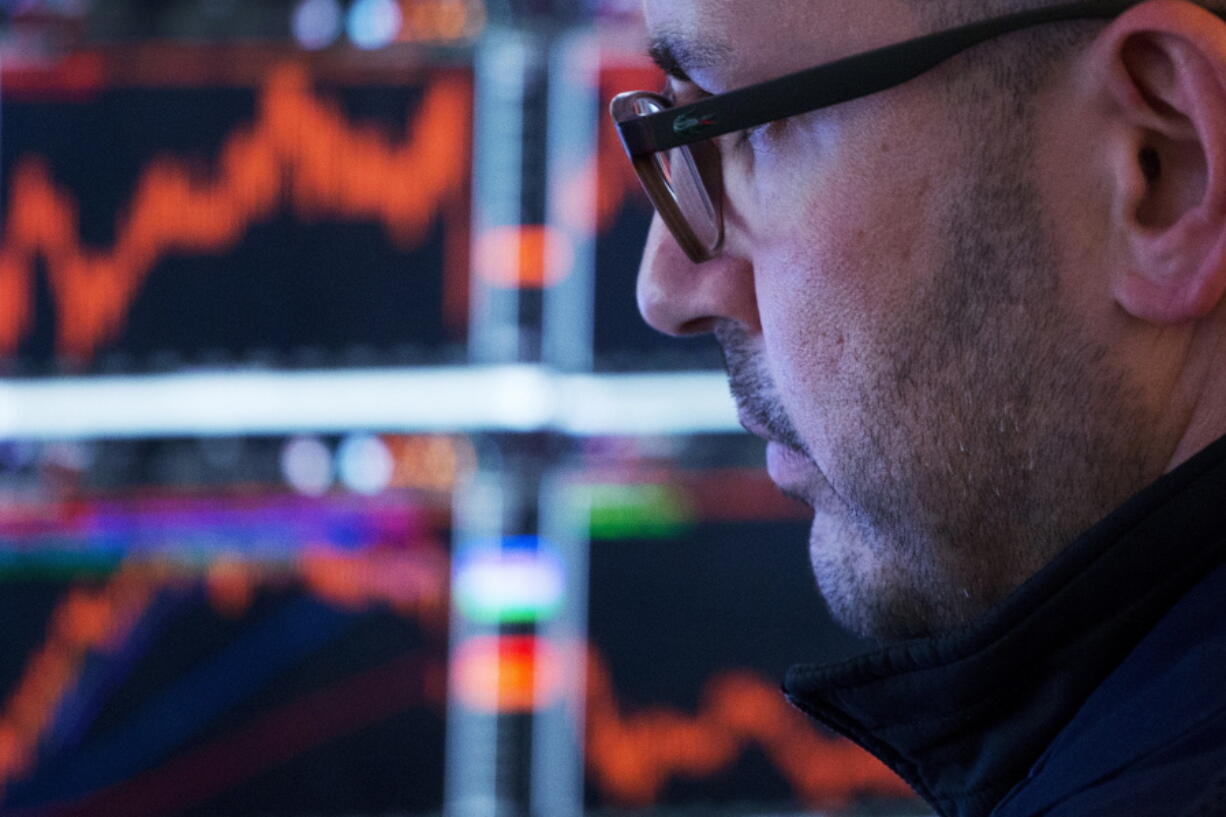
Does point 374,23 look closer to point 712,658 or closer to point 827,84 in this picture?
point 712,658

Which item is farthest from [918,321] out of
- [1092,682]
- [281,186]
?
[281,186]

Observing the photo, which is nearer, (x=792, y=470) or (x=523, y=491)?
(x=792, y=470)

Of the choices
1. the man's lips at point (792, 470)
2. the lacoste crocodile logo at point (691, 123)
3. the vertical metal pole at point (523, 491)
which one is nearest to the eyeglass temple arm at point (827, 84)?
the lacoste crocodile logo at point (691, 123)

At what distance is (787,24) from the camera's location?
0.59 meters

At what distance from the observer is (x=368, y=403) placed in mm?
1561

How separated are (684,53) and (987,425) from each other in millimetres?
204

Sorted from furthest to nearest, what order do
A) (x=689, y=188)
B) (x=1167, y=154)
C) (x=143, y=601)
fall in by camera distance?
1. (x=143, y=601)
2. (x=689, y=188)
3. (x=1167, y=154)

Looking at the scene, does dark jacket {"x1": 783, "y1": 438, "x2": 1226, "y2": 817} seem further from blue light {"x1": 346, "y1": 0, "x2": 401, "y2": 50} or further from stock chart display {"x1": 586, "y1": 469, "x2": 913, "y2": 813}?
blue light {"x1": 346, "y1": 0, "x2": 401, "y2": 50}

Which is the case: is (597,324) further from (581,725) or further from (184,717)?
(184,717)

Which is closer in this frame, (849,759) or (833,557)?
(833,557)

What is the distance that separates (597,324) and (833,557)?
95 centimetres

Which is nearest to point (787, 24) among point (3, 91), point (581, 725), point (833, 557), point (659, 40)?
point (659, 40)

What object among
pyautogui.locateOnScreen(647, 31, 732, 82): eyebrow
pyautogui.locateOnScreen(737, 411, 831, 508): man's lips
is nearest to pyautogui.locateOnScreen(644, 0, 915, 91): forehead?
pyautogui.locateOnScreen(647, 31, 732, 82): eyebrow

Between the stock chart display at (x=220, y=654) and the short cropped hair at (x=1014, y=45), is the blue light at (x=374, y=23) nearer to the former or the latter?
the stock chart display at (x=220, y=654)
